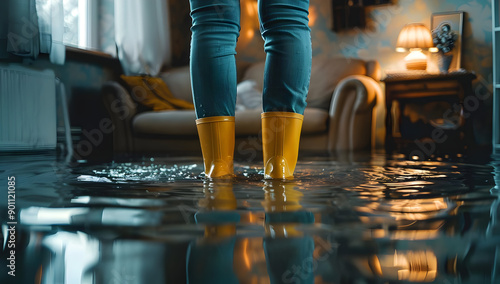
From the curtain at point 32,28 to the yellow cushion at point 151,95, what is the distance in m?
0.50

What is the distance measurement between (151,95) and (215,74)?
220cm

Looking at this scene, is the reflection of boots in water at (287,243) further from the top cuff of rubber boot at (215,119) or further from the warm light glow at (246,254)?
the top cuff of rubber boot at (215,119)

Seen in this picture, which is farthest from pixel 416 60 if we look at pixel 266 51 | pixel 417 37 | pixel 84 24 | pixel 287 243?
pixel 287 243

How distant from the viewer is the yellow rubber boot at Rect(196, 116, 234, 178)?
1.02 meters

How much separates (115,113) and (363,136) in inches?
62.1

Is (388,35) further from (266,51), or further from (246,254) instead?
(246,254)

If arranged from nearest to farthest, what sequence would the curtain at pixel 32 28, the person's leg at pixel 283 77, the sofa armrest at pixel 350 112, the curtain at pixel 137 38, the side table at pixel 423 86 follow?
1. the person's leg at pixel 283 77
2. the sofa armrest at pixel 350 112
3. the curtain at pixel 32 28
4. the side table at pixel 423 86
5. the curtain at pixel 137 38

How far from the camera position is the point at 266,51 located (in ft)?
3.26

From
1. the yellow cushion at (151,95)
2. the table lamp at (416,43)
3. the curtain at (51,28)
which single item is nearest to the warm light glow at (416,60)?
the table lamp at (416,43)

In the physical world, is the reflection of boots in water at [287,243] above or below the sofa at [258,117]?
below

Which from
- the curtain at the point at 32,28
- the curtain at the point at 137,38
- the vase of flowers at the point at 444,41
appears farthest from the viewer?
the curtain at the point at 137,38

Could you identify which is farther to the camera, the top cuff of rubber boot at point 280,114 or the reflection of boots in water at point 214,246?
the top cuff of rubber boot at point 280,114

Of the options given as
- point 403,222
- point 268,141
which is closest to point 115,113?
point 268,141

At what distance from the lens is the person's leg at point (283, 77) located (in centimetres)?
95
